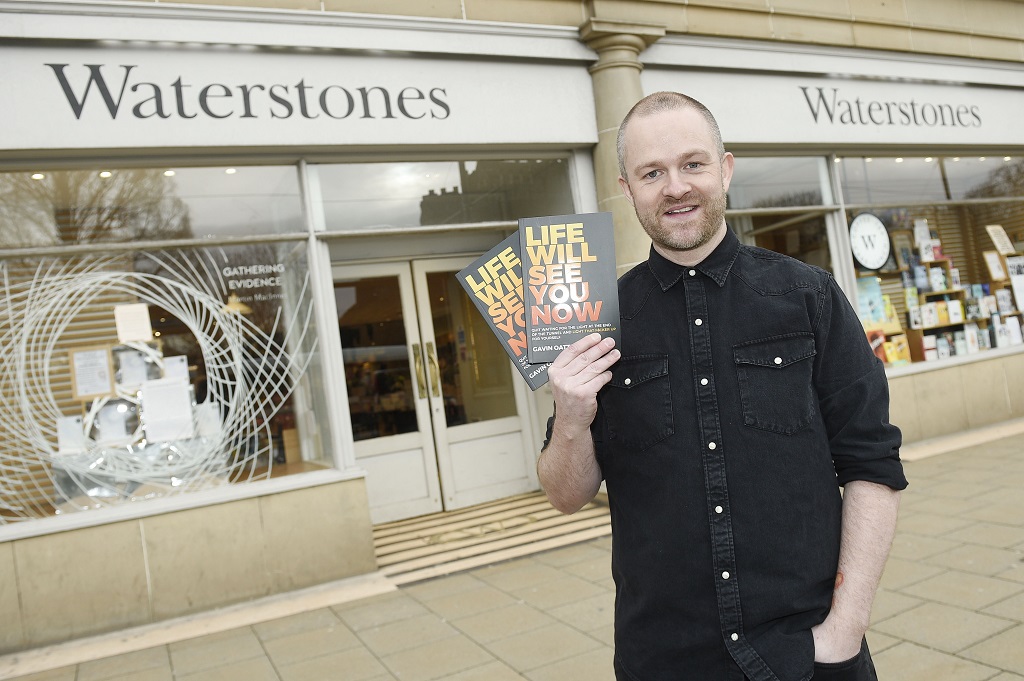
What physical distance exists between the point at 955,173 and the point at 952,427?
3048mm

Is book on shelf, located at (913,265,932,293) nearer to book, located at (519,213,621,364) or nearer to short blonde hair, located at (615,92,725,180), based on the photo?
short blonde hair, located at (615,92,725,180)

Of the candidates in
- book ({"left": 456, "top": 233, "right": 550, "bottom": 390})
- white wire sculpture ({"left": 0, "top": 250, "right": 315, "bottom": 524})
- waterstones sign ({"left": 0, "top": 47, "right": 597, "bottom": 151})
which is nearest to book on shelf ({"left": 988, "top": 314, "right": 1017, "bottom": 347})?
waterstones sign ({"left": 0, "top": 47, "right": 597, "bottom": 151})

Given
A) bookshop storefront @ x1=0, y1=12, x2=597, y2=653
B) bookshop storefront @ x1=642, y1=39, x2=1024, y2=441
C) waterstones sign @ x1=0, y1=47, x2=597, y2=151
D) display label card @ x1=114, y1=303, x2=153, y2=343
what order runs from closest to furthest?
waterstones sign @ x1=0, y1=47, x2=597, y2=151, bookshop storefront @ x1=0, y1=12, x2=597, y2=653, display label card @ x1=114, y1=303, x2=153, y2=343, bookshop storefront @ x1=642, y1=39, x2=1024, y2=441

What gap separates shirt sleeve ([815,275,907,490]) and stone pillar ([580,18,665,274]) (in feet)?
15.8

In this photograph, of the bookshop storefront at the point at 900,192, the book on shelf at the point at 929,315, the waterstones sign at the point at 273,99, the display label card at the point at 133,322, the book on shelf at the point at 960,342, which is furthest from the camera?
the book on shelf at the point at 960,342

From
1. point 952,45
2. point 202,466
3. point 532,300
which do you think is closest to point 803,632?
point 532,300

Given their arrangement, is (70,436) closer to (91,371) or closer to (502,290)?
(91,371)

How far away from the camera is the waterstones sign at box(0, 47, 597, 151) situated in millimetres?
4934

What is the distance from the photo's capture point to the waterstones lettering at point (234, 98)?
16.5 ft

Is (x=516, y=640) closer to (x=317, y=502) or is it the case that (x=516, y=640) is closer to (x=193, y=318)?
(x=317, y=502)

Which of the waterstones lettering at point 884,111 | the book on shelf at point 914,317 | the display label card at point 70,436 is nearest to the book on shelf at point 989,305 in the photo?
the book on shelf at point 914,317

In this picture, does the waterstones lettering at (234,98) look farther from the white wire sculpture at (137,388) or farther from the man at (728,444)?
the man at (728,444)

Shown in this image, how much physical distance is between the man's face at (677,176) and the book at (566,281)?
116mm

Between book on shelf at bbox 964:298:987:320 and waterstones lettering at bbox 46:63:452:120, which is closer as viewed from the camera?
waterstones lettering at bbox 46:63:452:120
